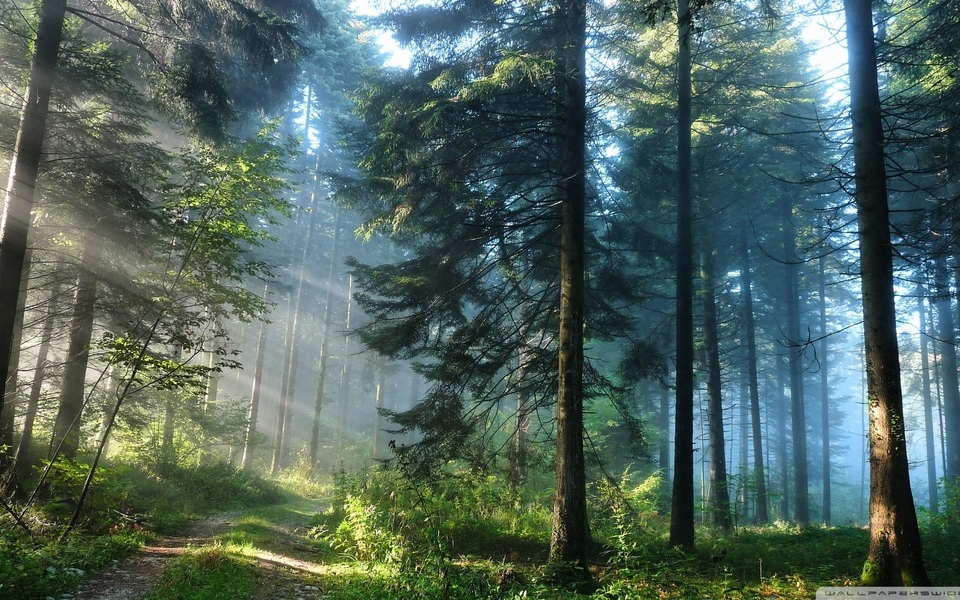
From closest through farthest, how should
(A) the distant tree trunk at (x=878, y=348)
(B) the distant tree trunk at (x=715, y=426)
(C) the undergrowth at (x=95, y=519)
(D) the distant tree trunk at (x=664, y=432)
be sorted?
(C) the undergrowth at (x=95, y=519) < (A) the distant tree trunk at (x=878, y=348) < (B) the distant tree trunk at (x=715, y=426) < (D) the distant tree trunk at (x=664, y=432)

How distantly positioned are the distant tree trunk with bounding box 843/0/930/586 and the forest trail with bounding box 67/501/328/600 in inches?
295

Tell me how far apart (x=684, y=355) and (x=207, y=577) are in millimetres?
9410

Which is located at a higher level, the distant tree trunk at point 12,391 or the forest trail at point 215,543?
the distant tree trunk at point 12,391

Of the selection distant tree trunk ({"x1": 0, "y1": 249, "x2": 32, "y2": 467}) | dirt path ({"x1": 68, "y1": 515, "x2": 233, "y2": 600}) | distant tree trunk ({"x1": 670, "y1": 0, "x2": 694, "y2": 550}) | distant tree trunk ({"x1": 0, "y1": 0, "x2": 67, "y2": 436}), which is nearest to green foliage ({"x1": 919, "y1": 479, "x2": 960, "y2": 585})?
distant tree trunk ({"x1": 670, "y1": 0, "x2": 694, "y2": 550})

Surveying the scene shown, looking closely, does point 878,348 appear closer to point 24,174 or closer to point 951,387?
point 24,174

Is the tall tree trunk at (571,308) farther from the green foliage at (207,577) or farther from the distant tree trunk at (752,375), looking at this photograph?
the distant tree trunk at (752,375)

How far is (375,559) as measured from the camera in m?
8.09

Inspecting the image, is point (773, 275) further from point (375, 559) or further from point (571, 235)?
point (375, 559)

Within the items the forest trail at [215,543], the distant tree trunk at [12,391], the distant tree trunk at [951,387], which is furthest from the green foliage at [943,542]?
the distant tree trunk at [12,391]

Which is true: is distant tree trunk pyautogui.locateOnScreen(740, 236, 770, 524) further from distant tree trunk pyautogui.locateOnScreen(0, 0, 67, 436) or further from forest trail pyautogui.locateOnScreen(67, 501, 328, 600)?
distant tree trunk pyautogui.locateOnScreen(0, 0, 67, 436)

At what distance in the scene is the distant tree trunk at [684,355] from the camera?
33.9 ft

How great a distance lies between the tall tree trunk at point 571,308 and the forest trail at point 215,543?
12.1 ft

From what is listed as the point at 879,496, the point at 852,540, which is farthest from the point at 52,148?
the point at 852,540

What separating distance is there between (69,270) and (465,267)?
8.96 meters
